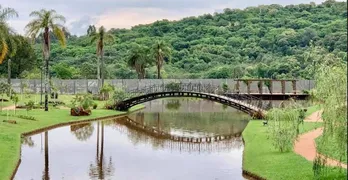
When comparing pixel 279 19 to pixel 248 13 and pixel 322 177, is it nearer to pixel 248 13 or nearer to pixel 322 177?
pixel 248 13

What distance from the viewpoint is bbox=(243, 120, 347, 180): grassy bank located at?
2236 centimetres

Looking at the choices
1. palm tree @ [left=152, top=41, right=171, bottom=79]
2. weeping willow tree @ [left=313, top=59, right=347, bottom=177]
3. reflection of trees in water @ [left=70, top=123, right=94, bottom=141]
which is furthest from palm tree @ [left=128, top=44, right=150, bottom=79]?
weeping willow tree @ [left=313, top=59, right=347, bottom=177]

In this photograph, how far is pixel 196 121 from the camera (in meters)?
54.9

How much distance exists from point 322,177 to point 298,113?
8.73m

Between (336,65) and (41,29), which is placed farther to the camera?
(41,29)

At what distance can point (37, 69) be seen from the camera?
9888cm

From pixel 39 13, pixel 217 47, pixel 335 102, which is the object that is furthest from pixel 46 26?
pixel 217 47

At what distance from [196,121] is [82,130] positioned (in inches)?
604

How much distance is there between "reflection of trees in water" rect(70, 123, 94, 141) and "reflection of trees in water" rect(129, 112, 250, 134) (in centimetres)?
649

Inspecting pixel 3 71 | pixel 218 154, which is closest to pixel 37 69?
pixel 3 71

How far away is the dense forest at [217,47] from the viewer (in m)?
94.0

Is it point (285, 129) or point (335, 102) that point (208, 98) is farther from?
point (335, 102)

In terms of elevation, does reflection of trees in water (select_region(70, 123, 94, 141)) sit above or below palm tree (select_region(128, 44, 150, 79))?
below

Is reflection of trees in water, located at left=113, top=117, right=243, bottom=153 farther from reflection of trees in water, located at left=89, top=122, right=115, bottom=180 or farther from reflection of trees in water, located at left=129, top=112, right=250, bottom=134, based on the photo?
reflection of trees in water, located at left=89, top=122, right=115, bottom=180
